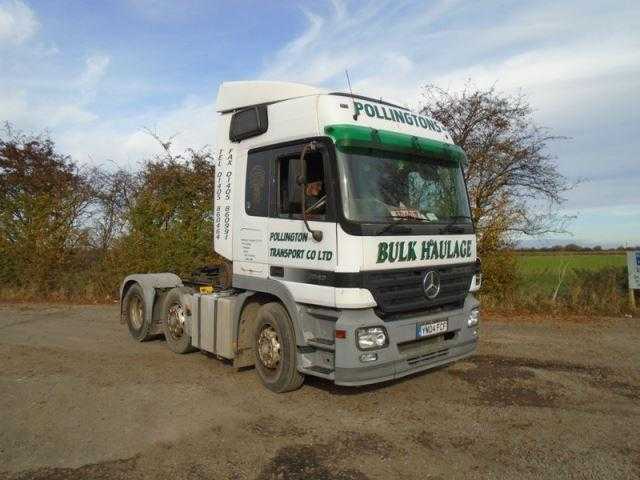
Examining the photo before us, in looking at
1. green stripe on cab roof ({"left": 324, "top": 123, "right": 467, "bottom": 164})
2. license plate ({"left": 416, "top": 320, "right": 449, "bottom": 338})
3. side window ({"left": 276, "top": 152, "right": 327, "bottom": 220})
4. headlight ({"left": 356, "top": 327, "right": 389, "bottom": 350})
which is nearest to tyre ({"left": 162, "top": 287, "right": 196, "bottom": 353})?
side window ({"left": 276, "top": 152, "right": 327, "bottom": 220})

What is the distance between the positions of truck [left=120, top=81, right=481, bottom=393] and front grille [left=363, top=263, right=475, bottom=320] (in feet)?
0.05

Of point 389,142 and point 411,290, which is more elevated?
point 389,142

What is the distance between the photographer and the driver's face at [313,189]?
5109mm

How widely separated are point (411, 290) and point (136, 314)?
17.8ft

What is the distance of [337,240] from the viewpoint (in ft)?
16.0

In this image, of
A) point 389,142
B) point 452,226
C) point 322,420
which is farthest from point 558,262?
point 322,420

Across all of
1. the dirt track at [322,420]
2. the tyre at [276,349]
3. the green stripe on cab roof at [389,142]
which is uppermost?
the green stripe on cab roof at [389,142]

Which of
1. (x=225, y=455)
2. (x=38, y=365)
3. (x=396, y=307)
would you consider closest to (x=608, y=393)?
(x=396, y=307)

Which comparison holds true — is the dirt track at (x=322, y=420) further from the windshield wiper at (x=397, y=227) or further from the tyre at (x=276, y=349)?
the windshield wiper at (x=397, y=227)

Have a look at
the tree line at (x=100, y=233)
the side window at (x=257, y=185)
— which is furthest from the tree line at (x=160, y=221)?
the side window at (x=257, y=185)

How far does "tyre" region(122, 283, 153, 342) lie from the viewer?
8.36 metres

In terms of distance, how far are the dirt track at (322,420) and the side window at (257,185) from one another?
2042 mm

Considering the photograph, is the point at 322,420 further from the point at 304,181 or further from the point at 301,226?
the point at 304,181

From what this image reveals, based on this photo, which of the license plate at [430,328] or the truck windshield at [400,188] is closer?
the truck windshield at [400,188]
